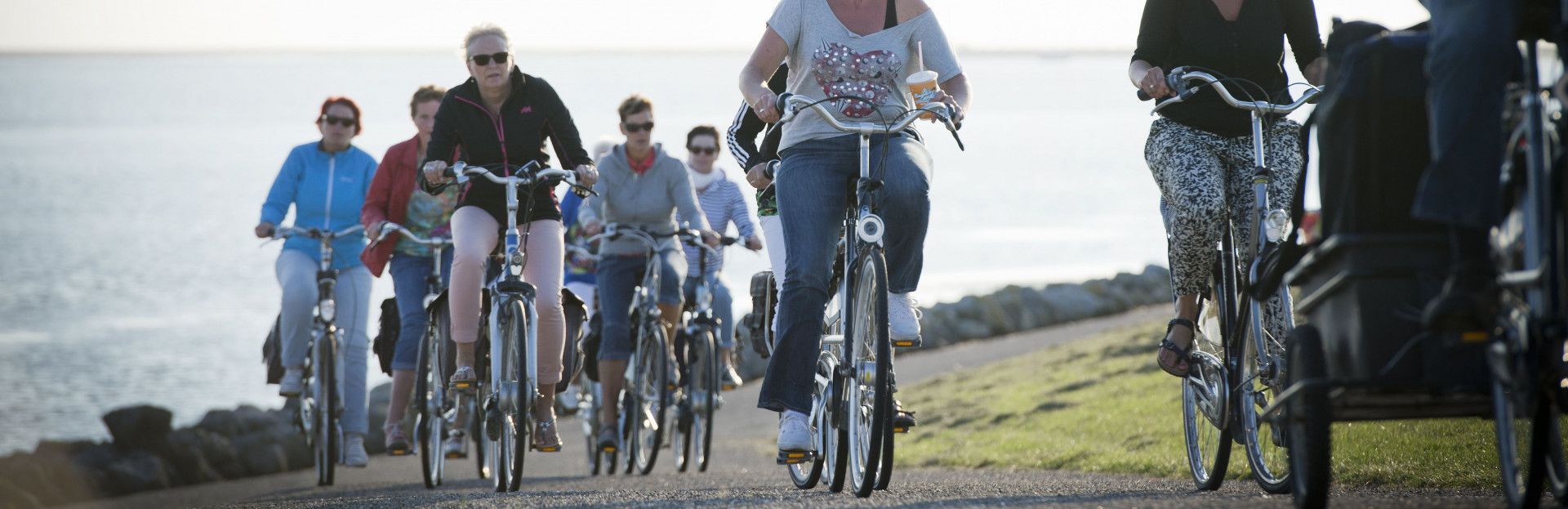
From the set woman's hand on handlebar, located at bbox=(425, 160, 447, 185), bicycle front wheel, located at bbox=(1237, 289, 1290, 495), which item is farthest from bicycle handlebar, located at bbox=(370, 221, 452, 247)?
bicycle front wheel, located at bbox=(1237, 289, 1290, 495)

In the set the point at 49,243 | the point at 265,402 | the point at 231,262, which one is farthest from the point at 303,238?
the point at 49,243

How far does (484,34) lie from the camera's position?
7969 mm

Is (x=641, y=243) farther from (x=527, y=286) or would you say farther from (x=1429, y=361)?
(x=1429, y=361)

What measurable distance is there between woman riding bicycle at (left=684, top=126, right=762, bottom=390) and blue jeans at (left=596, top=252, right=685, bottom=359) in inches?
25.6

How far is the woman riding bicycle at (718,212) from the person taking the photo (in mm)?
12086

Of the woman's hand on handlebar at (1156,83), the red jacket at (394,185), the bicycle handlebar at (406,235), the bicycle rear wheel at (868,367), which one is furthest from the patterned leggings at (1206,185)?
the red jacket at (394,185)

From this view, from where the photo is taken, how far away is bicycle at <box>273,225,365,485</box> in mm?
10586

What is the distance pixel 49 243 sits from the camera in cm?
9156

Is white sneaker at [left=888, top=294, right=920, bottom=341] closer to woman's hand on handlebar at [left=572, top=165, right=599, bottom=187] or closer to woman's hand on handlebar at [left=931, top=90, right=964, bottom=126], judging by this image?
woman's hand on handlebar at [left=931, top=90, right=964, bottom=126]

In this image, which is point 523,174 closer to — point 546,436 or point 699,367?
point 546,436

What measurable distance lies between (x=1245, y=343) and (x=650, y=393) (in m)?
5.68

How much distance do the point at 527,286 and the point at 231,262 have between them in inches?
3039

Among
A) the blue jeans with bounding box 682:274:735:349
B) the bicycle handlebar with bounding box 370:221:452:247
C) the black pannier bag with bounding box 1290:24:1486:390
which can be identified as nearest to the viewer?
the black pannier bag with bounding box 1290:24:1486:390

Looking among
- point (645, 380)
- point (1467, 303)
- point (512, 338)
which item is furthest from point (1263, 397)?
point (645, 380)
